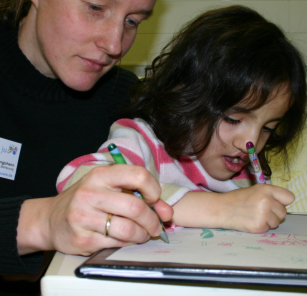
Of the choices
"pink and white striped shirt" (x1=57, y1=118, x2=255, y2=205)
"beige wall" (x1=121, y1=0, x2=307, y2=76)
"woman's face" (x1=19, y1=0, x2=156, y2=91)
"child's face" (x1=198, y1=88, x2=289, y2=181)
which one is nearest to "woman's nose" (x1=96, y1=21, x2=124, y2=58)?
"woman's face" (x1=19, y1=0, x2=156, y2=91)

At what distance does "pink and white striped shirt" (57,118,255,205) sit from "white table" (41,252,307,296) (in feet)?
0.92

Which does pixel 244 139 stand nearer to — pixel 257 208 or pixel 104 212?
pixel 257 208

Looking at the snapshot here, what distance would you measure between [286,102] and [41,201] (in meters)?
0.66

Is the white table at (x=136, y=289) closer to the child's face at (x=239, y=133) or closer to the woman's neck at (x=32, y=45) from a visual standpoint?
the child's face at (x=239, y=133)

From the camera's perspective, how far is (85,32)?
88cm

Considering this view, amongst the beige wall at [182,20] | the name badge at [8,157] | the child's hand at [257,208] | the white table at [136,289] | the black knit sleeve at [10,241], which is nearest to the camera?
the white table at [136,289]

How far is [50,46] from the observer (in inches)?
36.9

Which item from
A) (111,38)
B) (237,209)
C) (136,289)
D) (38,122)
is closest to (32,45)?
(38,122)

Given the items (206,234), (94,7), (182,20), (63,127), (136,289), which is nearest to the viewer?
(136,289)

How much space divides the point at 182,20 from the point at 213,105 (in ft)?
2.71

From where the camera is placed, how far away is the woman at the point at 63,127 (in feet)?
1.76

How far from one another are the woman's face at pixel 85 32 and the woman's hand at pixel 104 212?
0.44m

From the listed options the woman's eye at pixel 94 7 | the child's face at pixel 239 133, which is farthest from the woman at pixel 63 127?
the child's face at pixel 239 133

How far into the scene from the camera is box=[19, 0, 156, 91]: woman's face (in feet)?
2.84
